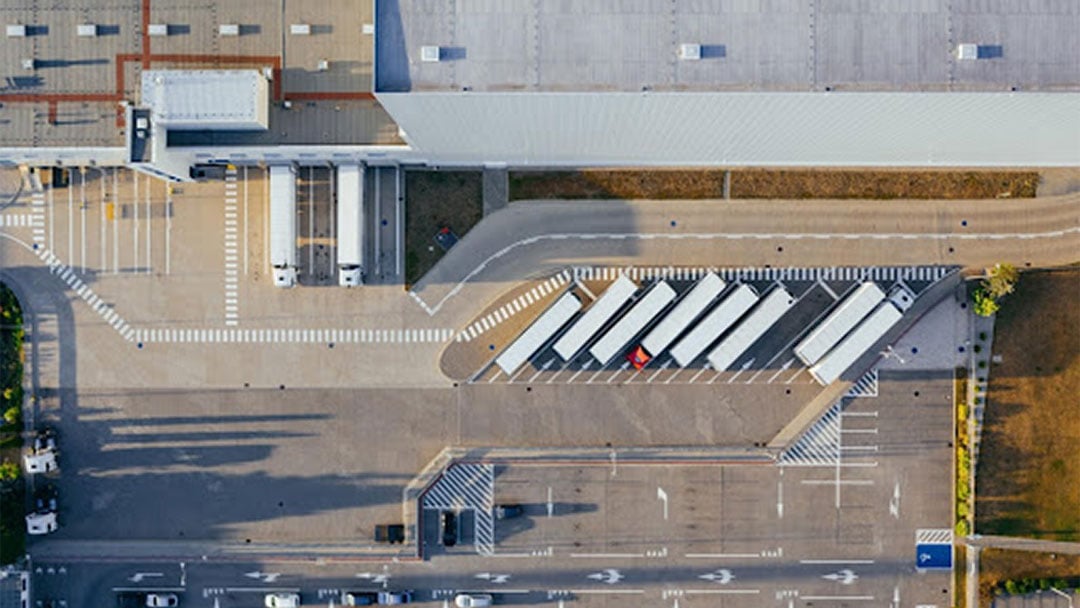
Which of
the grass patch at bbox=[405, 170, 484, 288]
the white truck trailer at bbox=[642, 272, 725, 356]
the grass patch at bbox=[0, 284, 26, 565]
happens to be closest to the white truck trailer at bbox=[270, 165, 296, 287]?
the grass patch at bbox=[405, 170, 484, 288]

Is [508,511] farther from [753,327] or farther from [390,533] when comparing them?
[753,327]

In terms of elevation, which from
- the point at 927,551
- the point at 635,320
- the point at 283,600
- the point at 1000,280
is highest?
the point at 1000,280

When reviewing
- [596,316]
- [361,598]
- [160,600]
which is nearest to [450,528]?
[361,598]

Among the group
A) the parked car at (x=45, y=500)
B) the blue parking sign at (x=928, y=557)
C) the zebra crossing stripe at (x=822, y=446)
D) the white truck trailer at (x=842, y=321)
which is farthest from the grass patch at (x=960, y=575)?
the parked car at (x=45, y=500)

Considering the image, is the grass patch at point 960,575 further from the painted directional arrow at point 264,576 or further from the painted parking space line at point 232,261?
the painted parking space line at point 232,261

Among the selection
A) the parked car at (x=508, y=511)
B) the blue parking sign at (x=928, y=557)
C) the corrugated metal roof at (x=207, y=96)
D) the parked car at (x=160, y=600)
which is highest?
the corrugated metal roof at (x=207, y=96)

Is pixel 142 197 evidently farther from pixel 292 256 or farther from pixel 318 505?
pixel 318 505

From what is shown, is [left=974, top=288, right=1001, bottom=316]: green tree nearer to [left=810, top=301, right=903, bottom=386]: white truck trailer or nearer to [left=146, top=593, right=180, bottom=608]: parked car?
[left=810, top=301, right=903, bottom=386]: white truck trailer
